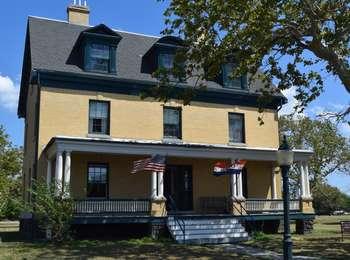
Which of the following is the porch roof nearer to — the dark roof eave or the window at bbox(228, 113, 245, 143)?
the window at bbox(228, 113, 245, 143)

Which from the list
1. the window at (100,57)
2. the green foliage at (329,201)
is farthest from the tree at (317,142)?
the window at (100,57)

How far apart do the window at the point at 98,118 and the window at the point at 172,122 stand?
326 centimetres

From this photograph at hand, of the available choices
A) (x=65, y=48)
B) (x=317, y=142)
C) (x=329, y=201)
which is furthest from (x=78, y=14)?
(x=329, y=201)

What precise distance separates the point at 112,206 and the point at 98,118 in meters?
5.03

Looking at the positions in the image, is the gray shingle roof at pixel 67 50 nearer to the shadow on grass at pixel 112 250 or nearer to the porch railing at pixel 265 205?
the porch railing at pixel 265 205

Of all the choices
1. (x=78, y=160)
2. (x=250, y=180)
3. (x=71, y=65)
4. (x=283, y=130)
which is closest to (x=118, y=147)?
(x=78, y=160)

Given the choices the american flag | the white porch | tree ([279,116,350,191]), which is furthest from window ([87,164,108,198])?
tree ([279,116,350,191])

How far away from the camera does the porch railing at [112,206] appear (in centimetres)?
2352

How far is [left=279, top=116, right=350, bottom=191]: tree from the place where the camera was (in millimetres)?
53688

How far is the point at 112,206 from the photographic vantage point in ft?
79.4

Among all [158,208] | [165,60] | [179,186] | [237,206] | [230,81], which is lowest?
[158,208]

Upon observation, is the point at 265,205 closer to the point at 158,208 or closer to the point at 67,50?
the point at 158,208

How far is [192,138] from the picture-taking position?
29.0m

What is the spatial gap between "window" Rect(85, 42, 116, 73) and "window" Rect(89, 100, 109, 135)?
70.2 inches
